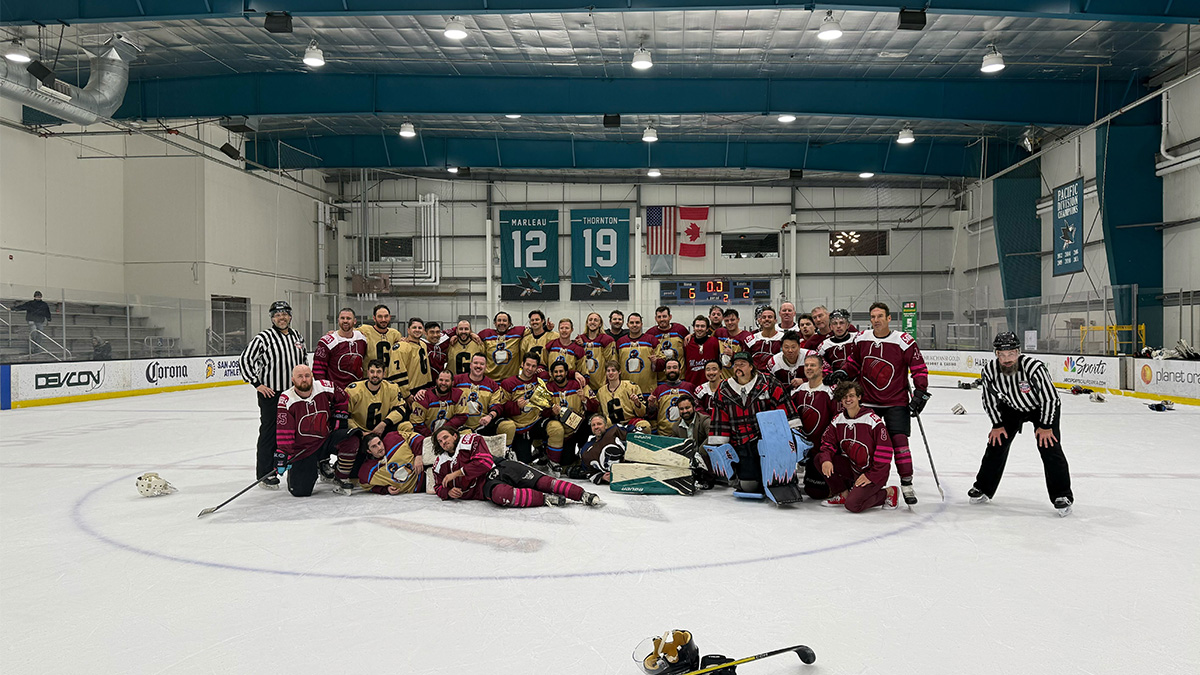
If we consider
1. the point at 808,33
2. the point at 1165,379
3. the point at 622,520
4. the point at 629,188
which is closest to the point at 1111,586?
the point at 622,520

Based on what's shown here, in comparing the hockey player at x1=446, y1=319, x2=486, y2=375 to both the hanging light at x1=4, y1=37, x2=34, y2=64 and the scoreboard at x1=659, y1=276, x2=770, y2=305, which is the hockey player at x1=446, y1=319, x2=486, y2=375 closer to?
the hanging light at x1=4, y1=37, x2=34, y2=64

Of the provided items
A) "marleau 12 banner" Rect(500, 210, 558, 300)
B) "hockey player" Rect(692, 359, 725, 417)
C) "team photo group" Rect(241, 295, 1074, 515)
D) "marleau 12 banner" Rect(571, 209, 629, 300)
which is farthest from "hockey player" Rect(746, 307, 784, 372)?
"marleau 12 banner" Rect(500, 210, 558, 300)

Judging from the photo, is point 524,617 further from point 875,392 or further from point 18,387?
point 18,387

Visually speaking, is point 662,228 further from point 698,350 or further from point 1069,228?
point 698,350

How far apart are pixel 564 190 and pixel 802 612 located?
85.9 ft

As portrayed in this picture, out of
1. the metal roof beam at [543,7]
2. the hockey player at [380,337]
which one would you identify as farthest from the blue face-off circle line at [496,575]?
the metal roof beam at [543,7]

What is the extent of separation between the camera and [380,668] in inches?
116

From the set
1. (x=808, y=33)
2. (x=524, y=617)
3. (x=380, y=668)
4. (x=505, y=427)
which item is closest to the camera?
(x=380, y=668)

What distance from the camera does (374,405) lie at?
666 cm

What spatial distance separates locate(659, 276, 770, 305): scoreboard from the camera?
27.3 metres

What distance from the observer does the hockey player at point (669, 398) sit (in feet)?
23.8

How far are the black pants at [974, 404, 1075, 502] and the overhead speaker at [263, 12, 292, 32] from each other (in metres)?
10.7

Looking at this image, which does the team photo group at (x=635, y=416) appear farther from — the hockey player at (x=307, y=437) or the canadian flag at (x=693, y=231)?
the canadian flag at (x=693, y=231)

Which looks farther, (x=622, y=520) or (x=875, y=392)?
(x=875, y=392)
